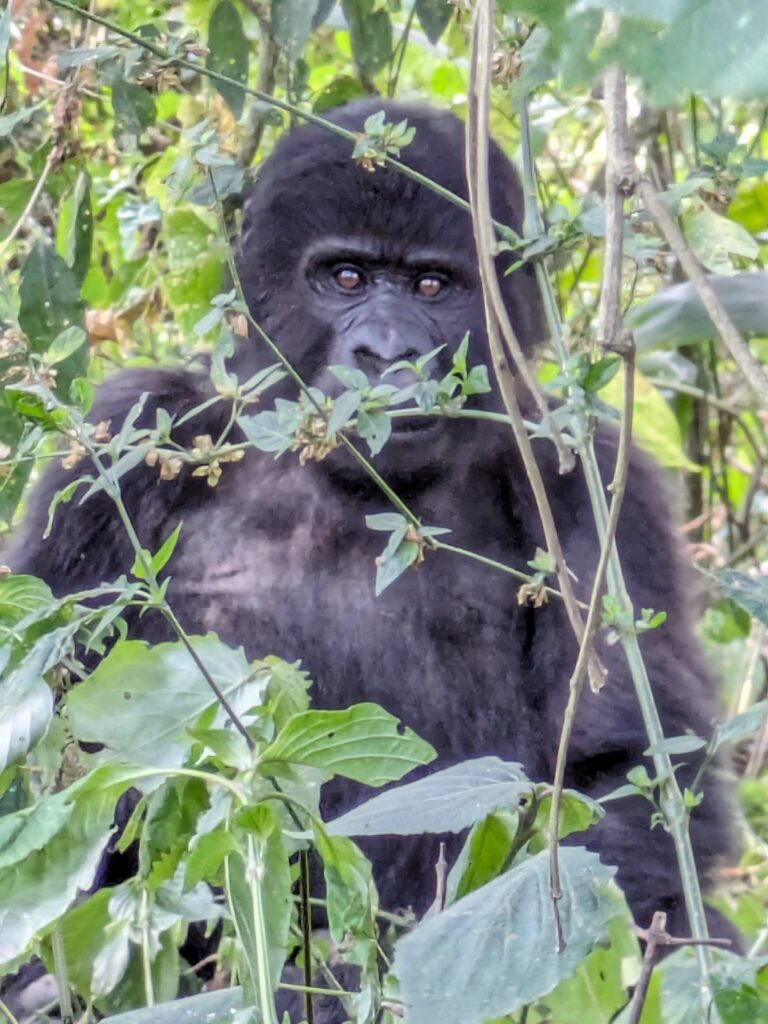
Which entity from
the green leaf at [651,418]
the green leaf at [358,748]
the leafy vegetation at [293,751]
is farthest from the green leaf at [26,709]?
the green leaf at [651,418]

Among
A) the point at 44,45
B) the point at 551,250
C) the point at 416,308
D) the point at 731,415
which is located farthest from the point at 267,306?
the point at 731,415

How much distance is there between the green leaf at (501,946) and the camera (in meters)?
1.02

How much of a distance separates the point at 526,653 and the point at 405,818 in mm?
1502

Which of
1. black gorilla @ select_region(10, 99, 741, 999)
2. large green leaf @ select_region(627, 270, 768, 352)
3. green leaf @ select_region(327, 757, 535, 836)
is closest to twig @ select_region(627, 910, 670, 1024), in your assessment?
green leaf @ select_region(327, 757, 535, 836)

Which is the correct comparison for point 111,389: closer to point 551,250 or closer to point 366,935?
point 551,250

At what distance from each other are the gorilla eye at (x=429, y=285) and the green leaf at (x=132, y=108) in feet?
2.02

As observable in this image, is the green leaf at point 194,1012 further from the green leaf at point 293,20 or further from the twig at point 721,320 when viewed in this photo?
the green leaf at point 293,20

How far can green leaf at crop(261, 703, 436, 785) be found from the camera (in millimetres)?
1184

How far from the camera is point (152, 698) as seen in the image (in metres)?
1.32

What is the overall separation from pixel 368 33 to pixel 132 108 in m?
0.53

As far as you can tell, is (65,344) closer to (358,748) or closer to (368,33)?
(358,748)

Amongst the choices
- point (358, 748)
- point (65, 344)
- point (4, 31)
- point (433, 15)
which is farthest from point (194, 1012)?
point (433, 15)

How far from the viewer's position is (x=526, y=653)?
2.65 metres

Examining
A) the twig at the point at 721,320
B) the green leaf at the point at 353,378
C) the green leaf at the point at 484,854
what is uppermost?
the twig at the point at 721,320
